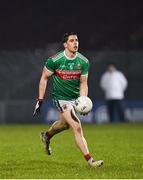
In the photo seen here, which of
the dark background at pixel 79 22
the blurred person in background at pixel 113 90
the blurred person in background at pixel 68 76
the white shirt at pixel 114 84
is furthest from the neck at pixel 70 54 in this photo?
the dark background at pixel 79 22

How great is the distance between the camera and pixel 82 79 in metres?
13.8

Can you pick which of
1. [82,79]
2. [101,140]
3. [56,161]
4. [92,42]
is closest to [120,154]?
[56,161]

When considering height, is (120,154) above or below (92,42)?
below

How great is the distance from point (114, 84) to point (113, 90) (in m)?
0.24

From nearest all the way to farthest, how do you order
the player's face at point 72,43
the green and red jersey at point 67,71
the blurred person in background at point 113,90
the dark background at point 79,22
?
the player's face at point 72,43
the green and red jersey at point 67,71
the blurred person in background at point 113,90
the dark background at point 79,22

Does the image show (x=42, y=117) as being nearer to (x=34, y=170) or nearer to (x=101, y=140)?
(x=101, y=140)

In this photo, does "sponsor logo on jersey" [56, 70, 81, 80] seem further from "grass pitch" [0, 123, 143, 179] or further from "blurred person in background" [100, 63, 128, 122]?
"blurred person in background" [100, 63, 128, 122]

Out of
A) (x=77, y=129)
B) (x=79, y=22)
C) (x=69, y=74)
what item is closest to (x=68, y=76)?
(x=69, y=74)

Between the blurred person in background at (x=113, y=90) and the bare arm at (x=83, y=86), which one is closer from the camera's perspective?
the bare arm at (x=83, y=86)

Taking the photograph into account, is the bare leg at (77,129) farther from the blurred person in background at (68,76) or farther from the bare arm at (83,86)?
the bare arm at (83,86)

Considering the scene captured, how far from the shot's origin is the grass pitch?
12547 mm

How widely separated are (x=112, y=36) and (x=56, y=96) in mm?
22945

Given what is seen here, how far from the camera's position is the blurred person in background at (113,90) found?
29.4m

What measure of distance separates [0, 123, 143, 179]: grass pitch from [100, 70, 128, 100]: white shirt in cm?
480
